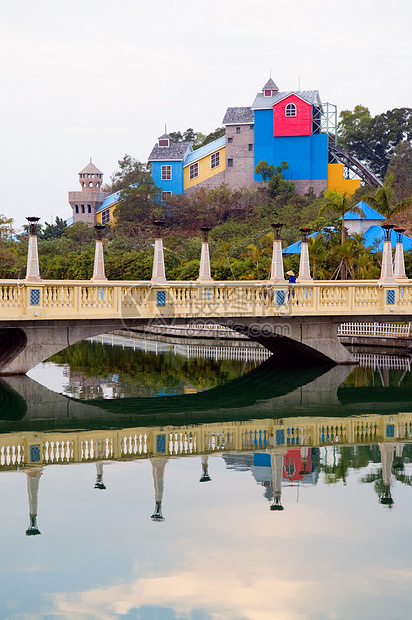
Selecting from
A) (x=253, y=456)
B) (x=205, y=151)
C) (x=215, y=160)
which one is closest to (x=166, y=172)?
(x=205, y=151)

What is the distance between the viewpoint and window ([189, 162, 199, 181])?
80375 millimetres

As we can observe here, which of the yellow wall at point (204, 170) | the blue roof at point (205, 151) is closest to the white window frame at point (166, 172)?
the yellow wall at point (204, 170)

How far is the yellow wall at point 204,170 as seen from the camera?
258ft

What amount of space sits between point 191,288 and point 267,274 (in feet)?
73.3

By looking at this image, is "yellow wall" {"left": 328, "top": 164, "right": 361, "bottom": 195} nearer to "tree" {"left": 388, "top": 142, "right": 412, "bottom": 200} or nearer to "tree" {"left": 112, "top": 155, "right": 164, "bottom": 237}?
"tree" {"left": 388, "top": 142, "right": 412, "bottom": 200}

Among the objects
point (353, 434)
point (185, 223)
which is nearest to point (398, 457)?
point (353, 434)

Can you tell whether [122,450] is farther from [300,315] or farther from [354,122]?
[354,122]

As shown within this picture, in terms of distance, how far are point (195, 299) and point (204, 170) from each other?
2142 inches

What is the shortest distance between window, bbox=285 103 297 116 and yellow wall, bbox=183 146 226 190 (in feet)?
24.1

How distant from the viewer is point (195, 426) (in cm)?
2162

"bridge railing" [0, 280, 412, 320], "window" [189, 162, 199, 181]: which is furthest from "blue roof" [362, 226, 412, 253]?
"window" [189, 162, 199, 181]

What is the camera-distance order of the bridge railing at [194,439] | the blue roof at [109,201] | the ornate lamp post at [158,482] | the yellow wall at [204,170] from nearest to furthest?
the ornate lamp post at [158,482]
the bridge railing at [194,439]
the yellow wall at [204,170]
the blue roof at [109,201]

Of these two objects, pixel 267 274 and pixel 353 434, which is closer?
pixel 353 434

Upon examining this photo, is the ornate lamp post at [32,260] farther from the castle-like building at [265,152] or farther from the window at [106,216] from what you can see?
the window at [106,216]
